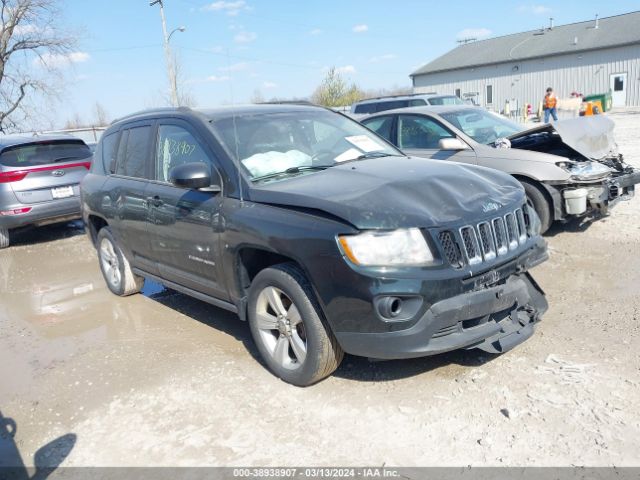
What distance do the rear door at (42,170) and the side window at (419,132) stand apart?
546 cm

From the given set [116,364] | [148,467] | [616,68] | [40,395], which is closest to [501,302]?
[148,467]

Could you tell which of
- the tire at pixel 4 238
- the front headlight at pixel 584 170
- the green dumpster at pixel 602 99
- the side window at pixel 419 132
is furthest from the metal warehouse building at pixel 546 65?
the tire at pixel 4 238

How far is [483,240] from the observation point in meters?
3.28

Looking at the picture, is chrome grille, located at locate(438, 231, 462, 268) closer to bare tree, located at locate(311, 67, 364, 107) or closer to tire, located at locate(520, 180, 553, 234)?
tire, located at locate(520, 180, 553, 234)

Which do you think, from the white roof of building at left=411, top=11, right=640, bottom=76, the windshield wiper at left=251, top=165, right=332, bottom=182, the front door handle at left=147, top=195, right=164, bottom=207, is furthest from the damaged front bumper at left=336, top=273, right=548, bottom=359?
the white roof of building at left=411, top=11, right=640, bottom=76

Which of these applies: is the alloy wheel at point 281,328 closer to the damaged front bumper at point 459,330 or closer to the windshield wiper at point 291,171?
the damaged front bumper at point 459,330

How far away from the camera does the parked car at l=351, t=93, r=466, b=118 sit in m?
15.4

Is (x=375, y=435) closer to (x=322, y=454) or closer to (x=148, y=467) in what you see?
(x=322, y=454)

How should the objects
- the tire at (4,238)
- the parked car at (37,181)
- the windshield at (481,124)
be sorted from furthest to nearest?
the tire at (4,238) → the parked car at (37,181) → the windshield at (481,124)

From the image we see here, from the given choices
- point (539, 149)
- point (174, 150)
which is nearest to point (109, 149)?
point (174, 150)

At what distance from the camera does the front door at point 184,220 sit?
4004 mm

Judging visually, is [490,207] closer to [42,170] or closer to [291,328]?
[291,328]

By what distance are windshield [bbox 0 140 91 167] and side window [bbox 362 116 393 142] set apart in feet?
16.8

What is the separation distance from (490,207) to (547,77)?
44.0 meters
